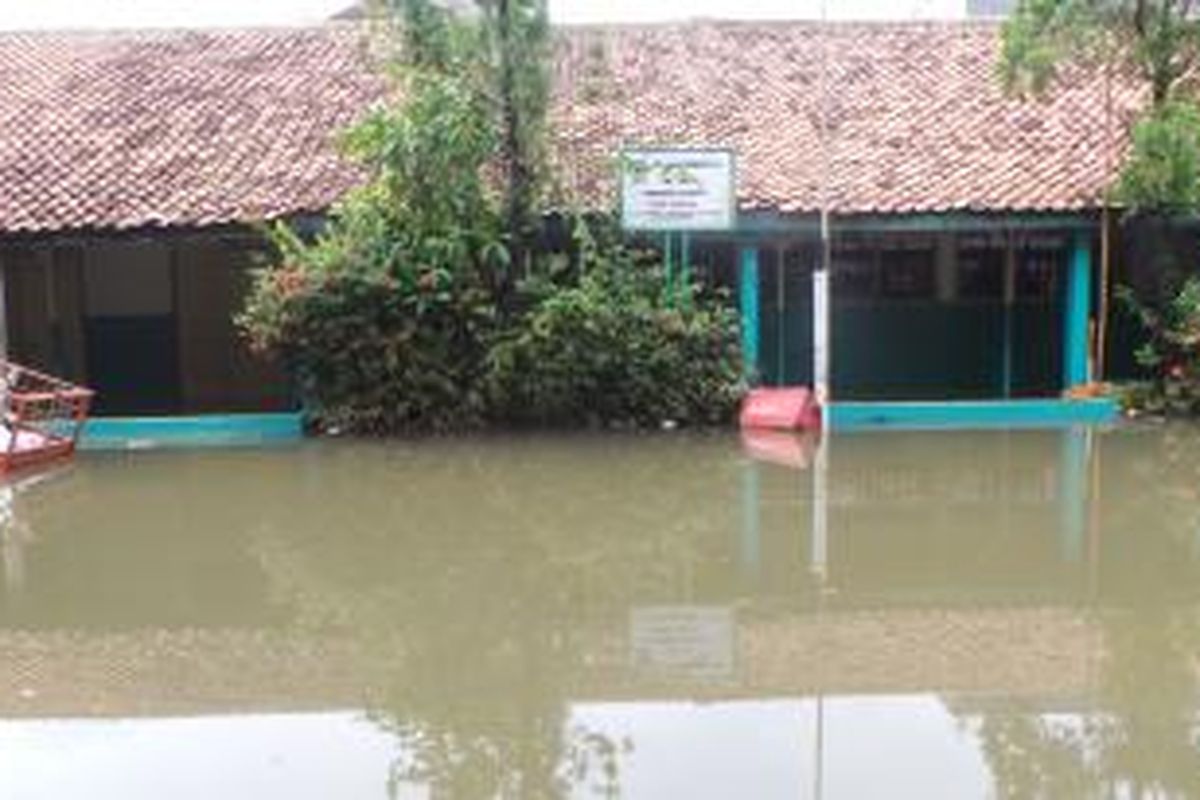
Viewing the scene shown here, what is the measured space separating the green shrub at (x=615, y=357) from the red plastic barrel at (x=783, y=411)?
382 millimetres

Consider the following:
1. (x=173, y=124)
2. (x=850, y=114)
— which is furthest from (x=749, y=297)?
(x=173, y=124)

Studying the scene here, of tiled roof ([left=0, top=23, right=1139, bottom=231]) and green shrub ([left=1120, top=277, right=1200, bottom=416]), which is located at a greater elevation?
tiled roof ([left=0, top=23, right=1139, bottom=231])

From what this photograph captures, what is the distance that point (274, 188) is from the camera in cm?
1862

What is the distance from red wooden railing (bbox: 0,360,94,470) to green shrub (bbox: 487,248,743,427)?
13.3ft

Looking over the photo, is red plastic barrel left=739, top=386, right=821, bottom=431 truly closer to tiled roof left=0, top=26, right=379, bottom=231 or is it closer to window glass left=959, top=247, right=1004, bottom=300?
window glass left=959, top=247, right=1004, bottom=300

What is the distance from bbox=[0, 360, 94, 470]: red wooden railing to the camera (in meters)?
15.2

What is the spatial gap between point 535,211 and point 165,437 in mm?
4425

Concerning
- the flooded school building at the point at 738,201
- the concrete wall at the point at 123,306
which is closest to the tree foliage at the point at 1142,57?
the flooded school building at the point at 738,201

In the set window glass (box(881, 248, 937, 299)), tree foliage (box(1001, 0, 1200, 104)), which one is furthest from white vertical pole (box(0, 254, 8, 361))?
tree foliage (box(1001, 0, 1200, 104))

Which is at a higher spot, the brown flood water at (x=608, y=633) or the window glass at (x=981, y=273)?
the window glass at (x=981, y=273)

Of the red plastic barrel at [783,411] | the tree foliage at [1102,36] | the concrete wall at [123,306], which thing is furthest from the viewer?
the concrete wall at [123,306]

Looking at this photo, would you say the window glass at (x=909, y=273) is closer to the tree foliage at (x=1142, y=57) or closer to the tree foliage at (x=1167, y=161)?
the tree foliage at (x=1142, y=57)

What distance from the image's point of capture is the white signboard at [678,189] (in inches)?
694

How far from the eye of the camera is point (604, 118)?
A: 20.5 meters
